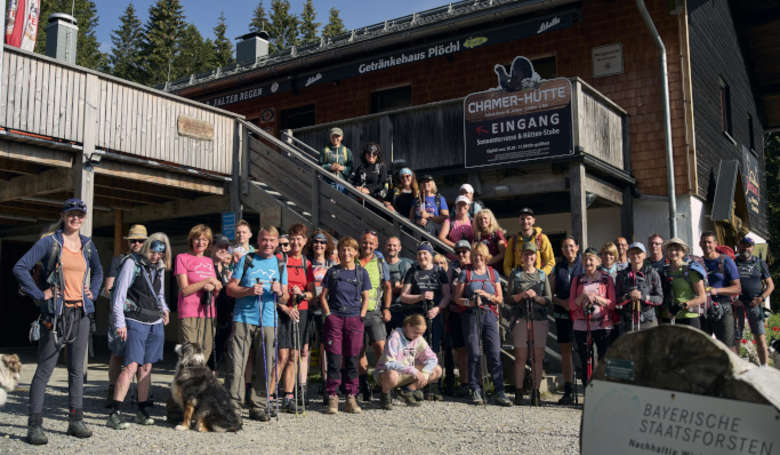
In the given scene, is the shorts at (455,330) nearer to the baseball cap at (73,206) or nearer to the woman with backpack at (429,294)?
→ the woman with backpack at (429,294)

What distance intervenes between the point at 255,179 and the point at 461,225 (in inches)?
175

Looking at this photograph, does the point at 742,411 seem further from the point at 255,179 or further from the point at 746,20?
the point at 746,20

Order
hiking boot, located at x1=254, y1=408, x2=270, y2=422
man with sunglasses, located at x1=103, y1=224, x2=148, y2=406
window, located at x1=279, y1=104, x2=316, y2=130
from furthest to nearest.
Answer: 1. window, located at x1=279, y1=104, x2=316, y2=130
2. hiking boot, located at x1=254, y1=408, x2=270, y2=422
3. man with sunglasses, located at x1=103, y1=224, x2=148, y2=406

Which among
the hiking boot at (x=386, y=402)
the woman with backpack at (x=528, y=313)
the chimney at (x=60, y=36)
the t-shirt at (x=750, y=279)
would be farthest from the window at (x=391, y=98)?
the hiking boot at (x=386, y=402)

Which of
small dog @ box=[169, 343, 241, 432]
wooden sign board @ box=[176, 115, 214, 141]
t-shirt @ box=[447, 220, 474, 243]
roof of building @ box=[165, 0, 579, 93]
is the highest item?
roof of building @ box=[165, 0, 579, 93]

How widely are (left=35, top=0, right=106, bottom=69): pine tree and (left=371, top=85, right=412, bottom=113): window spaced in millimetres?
35052

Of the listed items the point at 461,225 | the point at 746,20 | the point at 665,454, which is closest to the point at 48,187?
the point at 461,225

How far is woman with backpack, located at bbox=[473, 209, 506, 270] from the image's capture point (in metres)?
8.60

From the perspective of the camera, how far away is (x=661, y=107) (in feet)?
43.0

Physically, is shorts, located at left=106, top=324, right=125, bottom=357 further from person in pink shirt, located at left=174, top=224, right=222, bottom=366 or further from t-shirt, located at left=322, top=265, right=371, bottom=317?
t-shirt, located at left=322, top=265, right=371, bottom=317

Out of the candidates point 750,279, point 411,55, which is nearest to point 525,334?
point 750,279

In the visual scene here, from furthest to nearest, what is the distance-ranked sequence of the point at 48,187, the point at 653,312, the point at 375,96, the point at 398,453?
the point at 375,96, the point at 48,187, the point at 653,312, the point at 398,453

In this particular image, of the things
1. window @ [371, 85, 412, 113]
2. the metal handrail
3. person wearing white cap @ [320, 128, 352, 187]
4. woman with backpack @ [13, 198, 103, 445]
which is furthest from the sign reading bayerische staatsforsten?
woman with backpack @ [13, 198, 103, 445]

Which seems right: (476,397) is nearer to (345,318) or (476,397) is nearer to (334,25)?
(345,318)
